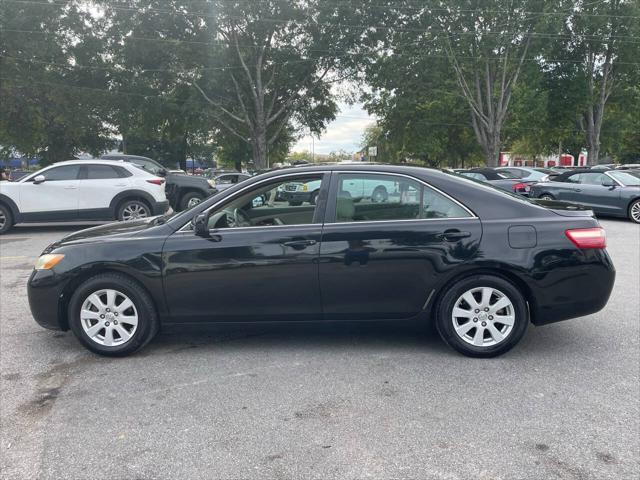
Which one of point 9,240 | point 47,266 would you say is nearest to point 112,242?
point 47,266

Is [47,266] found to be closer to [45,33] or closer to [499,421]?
Result: [499,421]

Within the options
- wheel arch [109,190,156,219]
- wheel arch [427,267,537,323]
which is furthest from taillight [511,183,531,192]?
wheel arch [427,267,537,323]

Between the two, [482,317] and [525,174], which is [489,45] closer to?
[525,174]

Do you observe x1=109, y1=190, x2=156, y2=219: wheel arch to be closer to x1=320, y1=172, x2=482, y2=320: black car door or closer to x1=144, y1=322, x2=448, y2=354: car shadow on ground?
x1=144, y1=322, x2=448, y2=354: car shadow on ground

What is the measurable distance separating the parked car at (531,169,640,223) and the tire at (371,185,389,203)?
10.5m

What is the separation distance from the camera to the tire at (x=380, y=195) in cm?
414

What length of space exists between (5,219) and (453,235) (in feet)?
37.0

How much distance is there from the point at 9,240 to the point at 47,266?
8.11m

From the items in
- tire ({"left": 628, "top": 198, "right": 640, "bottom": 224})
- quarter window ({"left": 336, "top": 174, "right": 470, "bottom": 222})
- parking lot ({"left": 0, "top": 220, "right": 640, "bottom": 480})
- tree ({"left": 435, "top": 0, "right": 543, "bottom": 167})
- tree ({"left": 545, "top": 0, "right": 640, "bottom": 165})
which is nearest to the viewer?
parking lot ({"left": 0, "top": 220, "right": 640, "bottom": 480})

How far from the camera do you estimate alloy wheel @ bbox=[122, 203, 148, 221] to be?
1182cm

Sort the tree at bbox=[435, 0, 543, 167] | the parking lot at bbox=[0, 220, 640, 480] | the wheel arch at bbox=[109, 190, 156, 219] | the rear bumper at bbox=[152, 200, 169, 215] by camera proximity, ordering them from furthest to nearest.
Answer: the tree at bbox=[435, 0, 543, 167] < the rear bumper at bbox=[152, 200, 169, 215] < the wheel arch at bbox=[109, 190, 156, 219] < the parking lot at bbox=[0, 220, 640, 480]

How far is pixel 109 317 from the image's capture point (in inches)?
165

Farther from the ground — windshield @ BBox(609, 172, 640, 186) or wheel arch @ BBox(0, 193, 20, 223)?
windshield @ BBox(609, 172, 640, 186)

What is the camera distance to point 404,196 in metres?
4.14
